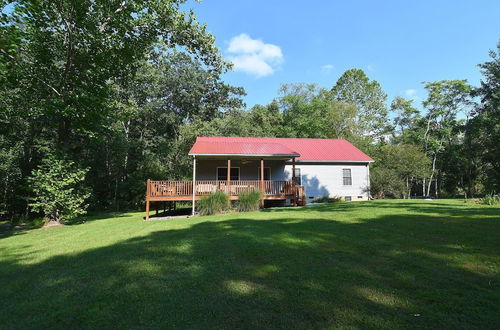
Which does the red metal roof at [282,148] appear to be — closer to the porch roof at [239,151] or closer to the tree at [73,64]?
the porch roof at [239,151]

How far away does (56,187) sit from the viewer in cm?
1205

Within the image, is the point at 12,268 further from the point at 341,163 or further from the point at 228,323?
the point at 341,163

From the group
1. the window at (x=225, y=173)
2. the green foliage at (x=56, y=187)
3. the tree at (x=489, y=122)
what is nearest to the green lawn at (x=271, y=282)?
the green foliage at (x=56, y=187)

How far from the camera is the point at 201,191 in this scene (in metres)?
14.3

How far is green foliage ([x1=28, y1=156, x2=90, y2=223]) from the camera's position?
11.9 meters

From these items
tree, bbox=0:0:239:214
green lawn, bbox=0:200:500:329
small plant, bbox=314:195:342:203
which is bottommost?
green lawn, bbox=0:200:500:329

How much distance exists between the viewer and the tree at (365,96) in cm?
3881

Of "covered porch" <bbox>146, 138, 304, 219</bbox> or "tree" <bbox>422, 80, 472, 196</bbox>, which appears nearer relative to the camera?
"covered porch" <bbox>146, 138, 304, 219</bbox>

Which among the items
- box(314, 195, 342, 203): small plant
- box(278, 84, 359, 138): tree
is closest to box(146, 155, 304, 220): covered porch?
box(314, 195, 342, 203): small plant

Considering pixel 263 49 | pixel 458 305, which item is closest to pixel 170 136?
pixel 263 49

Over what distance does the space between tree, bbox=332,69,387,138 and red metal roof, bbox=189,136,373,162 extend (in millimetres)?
19691

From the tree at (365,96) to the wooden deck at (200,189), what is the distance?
2797cm

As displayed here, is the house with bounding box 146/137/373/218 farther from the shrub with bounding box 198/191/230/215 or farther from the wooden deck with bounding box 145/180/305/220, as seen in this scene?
the shrub with bounding box 198/191/230/215

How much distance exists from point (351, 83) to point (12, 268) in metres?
42.9
